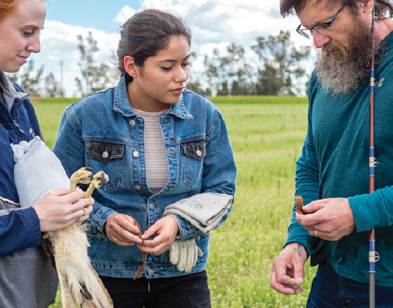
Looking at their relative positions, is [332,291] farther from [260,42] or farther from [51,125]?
[260,42]

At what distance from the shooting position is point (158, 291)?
2807 mm

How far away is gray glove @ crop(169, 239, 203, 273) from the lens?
269 cm

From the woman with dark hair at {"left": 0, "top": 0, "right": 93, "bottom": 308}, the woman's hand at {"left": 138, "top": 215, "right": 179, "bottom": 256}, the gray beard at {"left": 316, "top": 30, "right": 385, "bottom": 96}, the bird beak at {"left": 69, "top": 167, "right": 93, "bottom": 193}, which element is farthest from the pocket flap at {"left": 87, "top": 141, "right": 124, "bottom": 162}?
the gray beard at {"left": 316, "top": 30, "right": 385, "bottom": 96}

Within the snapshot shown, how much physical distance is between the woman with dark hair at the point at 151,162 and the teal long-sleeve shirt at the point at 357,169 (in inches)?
22.9

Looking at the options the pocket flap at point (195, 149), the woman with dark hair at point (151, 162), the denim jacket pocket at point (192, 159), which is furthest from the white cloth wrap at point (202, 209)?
the pocket flap at point (195, 149)

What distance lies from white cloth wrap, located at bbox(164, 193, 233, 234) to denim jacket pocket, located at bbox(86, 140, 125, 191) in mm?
356

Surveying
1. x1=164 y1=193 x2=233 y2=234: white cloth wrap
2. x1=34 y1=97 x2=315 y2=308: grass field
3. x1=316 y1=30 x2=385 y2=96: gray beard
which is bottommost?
x1=34 y1=97 x2=315 y2=308: grass field

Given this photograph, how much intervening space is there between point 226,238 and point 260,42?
8873 centimetres

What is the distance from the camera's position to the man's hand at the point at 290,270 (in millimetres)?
2453

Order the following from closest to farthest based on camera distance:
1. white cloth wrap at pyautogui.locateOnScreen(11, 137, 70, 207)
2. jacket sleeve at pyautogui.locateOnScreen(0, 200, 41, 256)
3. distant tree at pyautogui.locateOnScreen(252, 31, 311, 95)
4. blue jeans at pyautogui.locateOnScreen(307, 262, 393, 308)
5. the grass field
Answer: jacket sleeve at pyautogui.locateOnScreen(0, 200, 41, 256), white cloth wrap at pyautogui.locateOnScreen(11, 137, 70, 207), blue jeans at pyautogui.locateOnScreen(307, 262, 393, 308), the grass field, distant tree at pyautogui.locateOnScreen(252, 31, 311, 95)

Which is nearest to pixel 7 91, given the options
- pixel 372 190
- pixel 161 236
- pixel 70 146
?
pixel 70 146

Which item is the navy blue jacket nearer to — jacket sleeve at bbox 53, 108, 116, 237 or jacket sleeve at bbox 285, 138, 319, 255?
jacket sleeve at bbox 53, 108, 116, 237

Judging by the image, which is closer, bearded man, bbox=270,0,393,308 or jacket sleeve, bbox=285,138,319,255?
bearded man, bbox=270,0,393,308

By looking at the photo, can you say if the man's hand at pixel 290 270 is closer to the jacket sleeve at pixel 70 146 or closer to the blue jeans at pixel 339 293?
the blue jeans at pixel 339 293
